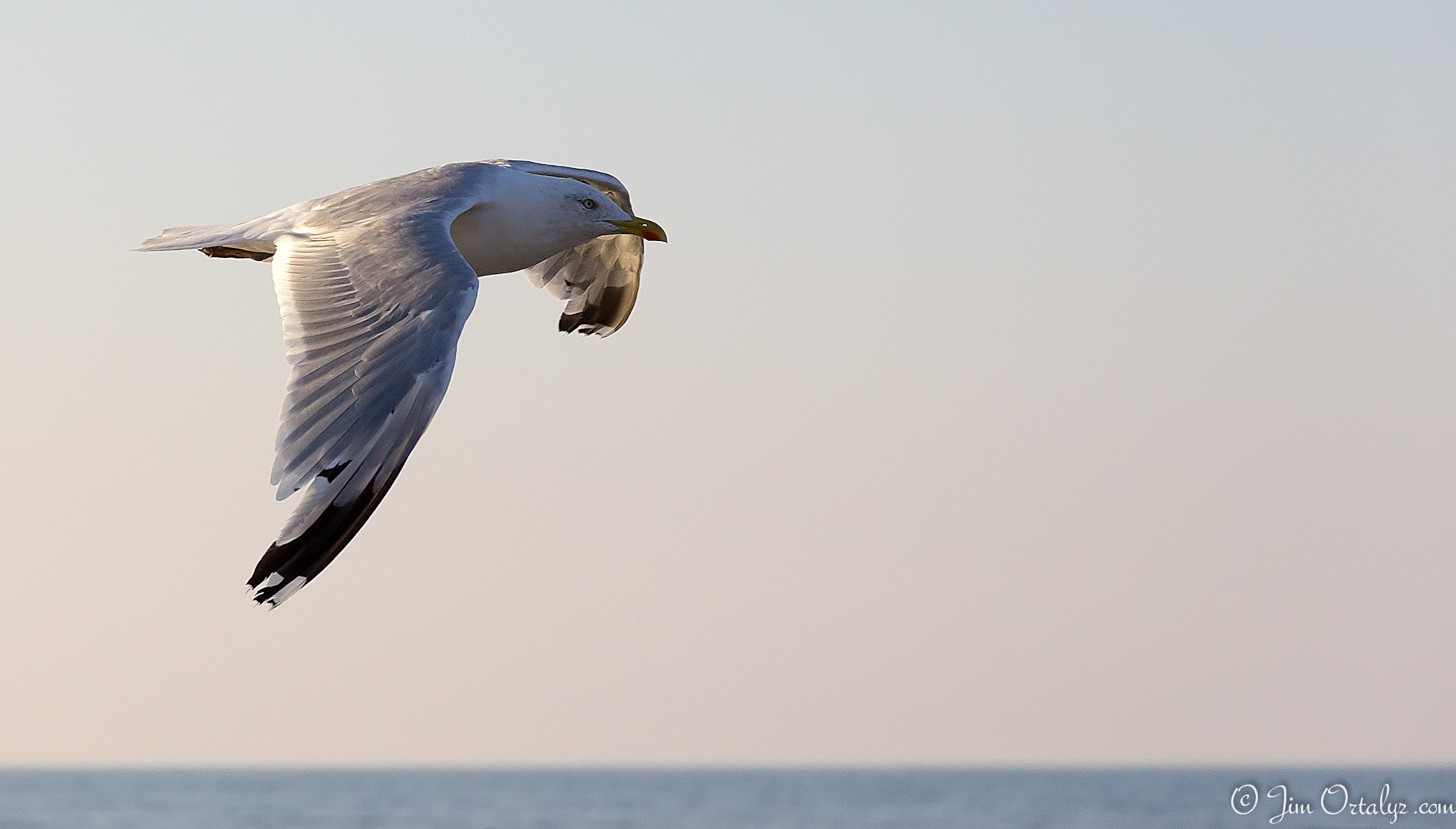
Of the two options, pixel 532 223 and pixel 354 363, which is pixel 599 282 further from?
pixel 354 363

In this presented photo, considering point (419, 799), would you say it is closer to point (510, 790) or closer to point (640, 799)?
point (640, 799)

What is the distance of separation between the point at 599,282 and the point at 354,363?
13.4ft

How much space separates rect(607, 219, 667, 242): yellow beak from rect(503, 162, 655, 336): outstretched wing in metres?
1.17

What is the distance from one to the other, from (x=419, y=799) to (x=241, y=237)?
4546 cm

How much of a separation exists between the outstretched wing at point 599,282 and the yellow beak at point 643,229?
1173mm

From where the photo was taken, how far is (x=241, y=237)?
27.4ft

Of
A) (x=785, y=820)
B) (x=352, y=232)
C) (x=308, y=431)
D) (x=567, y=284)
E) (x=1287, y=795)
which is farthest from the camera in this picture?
(x=785, y=820)

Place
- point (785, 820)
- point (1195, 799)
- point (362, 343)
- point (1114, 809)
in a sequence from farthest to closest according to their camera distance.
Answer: point (1195, 799)
point (1114, 809)
point (785, 820)
point (362, 343)

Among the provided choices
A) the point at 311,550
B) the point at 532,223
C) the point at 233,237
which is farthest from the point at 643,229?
the point at 311,550

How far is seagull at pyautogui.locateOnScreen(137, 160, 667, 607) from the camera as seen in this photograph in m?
6.42

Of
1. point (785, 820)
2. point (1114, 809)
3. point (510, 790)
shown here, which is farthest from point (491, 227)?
point (510, 790)

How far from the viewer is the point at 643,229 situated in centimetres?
962

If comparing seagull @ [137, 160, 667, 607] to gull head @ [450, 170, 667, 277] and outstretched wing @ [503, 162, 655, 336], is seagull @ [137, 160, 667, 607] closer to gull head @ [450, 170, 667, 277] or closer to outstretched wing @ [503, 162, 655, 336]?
gull head @ [450, 170, 667, 277]

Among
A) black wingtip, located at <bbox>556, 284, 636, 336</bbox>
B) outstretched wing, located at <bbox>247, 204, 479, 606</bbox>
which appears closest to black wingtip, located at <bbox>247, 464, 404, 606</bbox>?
outstretched wing, located at <bbox>247, 204, 479, 606</bbox>
